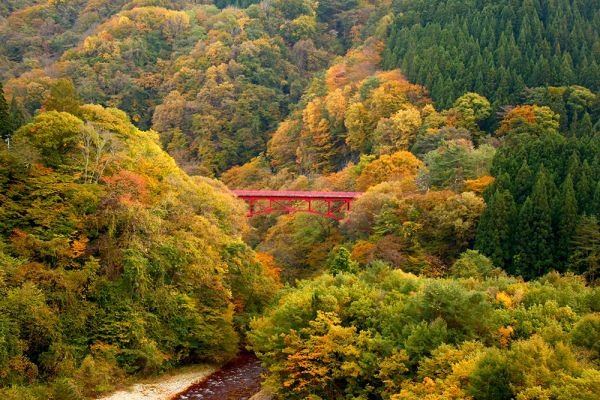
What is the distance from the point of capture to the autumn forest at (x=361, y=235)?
1154 inches

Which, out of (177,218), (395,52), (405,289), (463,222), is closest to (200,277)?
(177,218)

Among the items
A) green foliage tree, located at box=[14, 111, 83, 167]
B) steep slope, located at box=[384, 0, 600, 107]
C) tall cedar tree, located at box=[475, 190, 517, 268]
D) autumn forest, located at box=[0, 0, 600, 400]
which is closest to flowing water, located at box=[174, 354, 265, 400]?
autumn forest, located at box=[0, 0, 600, 400]

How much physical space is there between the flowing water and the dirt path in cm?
40

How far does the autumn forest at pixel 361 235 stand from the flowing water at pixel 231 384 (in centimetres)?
132

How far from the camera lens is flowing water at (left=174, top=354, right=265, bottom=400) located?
35.5 metres

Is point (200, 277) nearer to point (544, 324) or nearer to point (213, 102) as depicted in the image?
point (544, 324)

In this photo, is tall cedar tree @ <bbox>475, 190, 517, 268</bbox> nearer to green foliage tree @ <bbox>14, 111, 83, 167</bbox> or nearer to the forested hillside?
green foliage tree @ <bbox>14, 111, 83, 167</bbox>

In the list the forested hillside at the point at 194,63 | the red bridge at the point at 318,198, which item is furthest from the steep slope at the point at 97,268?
the forested hillside at the point at 194,63

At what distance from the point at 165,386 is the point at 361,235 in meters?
21.2

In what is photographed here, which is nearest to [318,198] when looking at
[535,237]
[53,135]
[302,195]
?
[302,195]

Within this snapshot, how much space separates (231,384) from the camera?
37812 millimetres

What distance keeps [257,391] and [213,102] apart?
67.7 meters

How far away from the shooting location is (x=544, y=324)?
29.0 meters

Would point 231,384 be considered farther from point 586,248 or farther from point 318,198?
point 318,198
